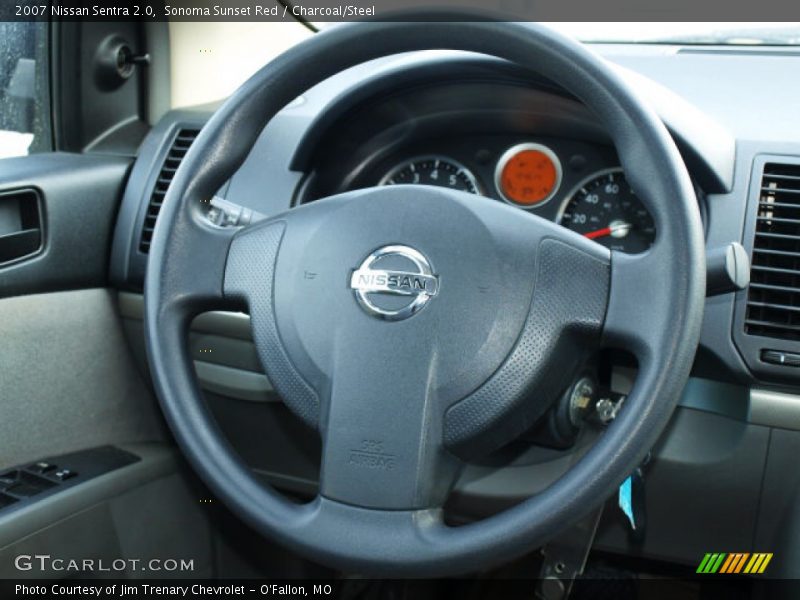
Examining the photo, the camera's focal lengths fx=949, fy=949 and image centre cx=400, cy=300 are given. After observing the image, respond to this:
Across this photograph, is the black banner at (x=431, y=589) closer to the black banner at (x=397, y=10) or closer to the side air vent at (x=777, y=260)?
the side air vent at (x=777, y=260)

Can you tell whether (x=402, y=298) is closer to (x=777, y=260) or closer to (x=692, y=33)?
(x=777, y=260)

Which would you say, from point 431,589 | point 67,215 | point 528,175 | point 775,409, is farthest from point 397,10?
point 431,589

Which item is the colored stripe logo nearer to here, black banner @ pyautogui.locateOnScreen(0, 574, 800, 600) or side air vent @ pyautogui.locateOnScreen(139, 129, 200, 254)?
black banner @ pyautogui.locateOnScreen(0, 574, 800, 600)

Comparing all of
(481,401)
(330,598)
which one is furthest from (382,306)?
(330,598)

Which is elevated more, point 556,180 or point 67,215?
point 556,180

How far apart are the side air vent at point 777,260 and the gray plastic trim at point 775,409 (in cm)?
8

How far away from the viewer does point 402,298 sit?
0.95 m

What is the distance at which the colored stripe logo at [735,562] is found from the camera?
1.26 metres

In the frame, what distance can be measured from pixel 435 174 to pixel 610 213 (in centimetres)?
27

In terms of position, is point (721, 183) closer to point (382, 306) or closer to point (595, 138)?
point (595, 138)

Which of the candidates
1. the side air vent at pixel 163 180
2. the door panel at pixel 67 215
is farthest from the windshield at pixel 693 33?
the door panel at pixel 67 215

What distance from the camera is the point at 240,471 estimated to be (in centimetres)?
96

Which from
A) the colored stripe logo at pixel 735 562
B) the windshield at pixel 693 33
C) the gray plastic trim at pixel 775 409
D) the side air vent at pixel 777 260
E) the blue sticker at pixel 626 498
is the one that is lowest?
the colored stripe logo at pixel 735 562

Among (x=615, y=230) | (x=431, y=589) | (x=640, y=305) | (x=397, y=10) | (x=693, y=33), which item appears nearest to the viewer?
(x=640, y=305)
